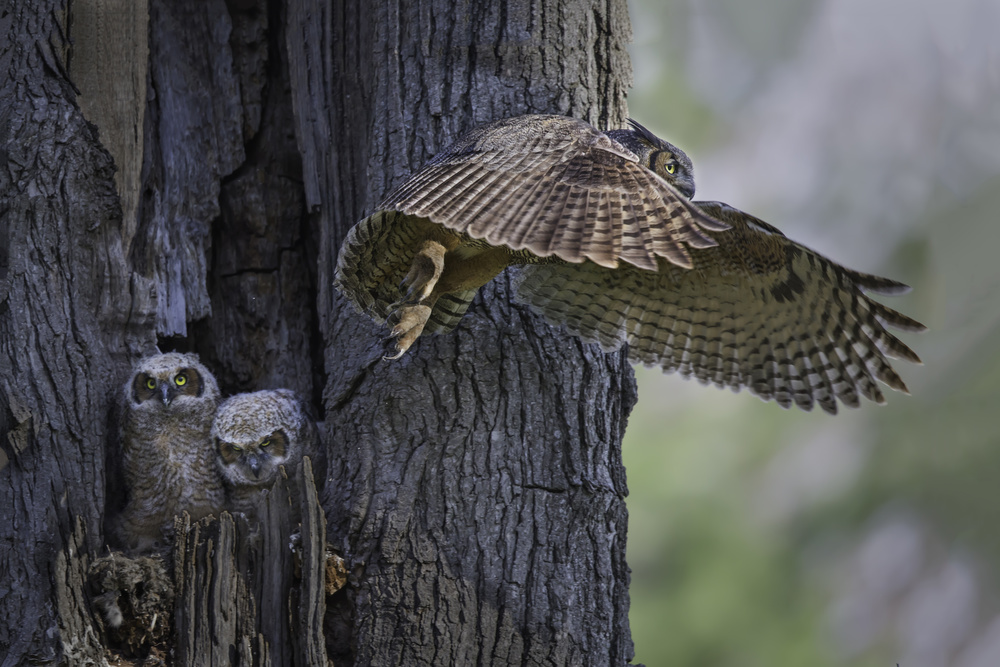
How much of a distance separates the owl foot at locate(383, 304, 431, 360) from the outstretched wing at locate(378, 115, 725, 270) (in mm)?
324

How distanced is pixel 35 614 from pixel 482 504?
1.36 metres

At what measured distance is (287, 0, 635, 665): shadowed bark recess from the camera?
263 cm

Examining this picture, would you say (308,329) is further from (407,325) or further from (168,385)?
(407,325)

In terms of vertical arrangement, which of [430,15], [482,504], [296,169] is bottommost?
[482,504]

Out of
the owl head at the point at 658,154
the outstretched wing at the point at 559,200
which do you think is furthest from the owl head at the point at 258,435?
the owl head at the point at 658,154

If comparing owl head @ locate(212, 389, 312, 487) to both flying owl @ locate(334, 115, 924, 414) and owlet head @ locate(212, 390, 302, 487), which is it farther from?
flying owl @ locate(334, 115, 924, 414)

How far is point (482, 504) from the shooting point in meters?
2.72

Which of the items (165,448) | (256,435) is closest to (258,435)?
(256,435)

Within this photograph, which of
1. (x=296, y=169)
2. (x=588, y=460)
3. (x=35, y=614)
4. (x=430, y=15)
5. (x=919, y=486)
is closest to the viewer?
(x=35, y=614)

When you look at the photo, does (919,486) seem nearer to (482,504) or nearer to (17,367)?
(482,504)

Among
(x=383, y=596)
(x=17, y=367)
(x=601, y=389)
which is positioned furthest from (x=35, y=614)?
(x=601, y=389)

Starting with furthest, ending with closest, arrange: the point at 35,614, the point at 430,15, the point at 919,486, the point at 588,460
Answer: the point at 919,486
the point at 430,15
the point at 588,460
the point at 35,614

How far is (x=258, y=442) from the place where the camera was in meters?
3.35

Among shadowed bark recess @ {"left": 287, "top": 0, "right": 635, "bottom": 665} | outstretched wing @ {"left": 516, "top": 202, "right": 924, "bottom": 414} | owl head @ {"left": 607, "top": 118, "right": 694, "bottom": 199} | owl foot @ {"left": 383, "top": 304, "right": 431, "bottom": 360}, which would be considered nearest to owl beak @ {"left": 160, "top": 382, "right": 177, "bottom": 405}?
shadowed bark recess @ {"left": 287, "top": 0, "right": 635, "bottom": 665}
